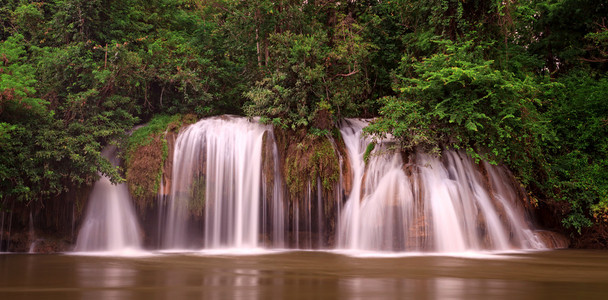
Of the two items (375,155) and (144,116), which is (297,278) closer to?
(375,155)

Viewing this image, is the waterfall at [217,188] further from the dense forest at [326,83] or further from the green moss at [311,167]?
the dense forest at [326,83]

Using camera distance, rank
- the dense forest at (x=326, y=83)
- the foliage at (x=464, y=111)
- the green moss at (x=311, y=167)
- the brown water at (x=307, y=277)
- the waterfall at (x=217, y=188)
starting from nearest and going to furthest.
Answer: the brown water at (x=307, y=277), the foliage at (x=464, y=111), the dense forest at (x=326, y=83), the green moss at (x=311, y=167), the waterfall at (x=217, y=188)

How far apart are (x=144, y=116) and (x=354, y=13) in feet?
31.7

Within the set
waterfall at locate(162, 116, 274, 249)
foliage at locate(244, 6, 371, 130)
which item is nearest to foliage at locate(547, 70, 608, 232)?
foliage at locate(244, 6, 371, 130)

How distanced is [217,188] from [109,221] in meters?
3.47

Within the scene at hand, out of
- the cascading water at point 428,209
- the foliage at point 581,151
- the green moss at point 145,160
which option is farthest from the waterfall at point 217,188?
the foliage at point 581,151

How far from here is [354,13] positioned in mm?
19266

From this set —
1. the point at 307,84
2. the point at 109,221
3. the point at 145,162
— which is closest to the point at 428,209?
the point at 307,84

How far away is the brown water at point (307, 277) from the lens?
6023mm

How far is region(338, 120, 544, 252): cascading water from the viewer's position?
1201 centimetres

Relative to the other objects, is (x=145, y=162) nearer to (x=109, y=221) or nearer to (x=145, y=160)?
(x=145, y=160)

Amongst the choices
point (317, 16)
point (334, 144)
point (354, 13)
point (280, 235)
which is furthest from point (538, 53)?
point (280, 235)

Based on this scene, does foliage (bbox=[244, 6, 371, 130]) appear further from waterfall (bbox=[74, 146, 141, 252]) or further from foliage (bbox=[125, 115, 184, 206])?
waterfall (bbox=[74, 146, 141, 252])

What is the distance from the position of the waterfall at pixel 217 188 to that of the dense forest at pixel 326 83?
3.97 ft
